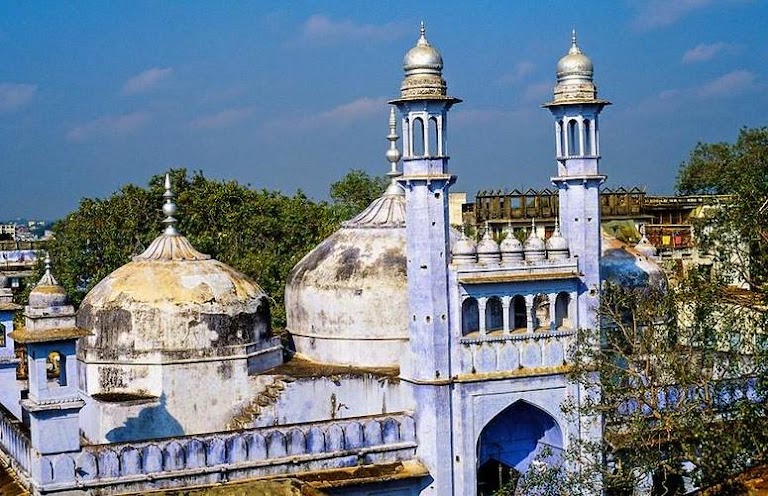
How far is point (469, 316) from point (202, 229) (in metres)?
22.0

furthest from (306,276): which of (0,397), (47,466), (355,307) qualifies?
(47,466)

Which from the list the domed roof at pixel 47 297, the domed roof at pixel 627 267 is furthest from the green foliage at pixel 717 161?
the domed roof at pixel 47 297

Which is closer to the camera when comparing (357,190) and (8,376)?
(8,376)

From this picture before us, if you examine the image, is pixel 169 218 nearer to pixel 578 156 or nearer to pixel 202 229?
pixel 578 156

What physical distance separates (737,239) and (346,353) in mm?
9361

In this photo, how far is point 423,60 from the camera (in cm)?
2167

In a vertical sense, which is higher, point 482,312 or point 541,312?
point 482,312

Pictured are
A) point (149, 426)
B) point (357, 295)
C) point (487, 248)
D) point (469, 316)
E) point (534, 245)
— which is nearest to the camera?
point (487, 248)

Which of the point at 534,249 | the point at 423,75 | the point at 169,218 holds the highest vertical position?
the point at 423,75

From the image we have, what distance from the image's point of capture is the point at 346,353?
2494cm

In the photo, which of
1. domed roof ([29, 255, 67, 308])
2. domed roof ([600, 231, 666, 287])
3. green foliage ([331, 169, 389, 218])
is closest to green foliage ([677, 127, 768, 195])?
green foliage ([331, 169, 389, 218])

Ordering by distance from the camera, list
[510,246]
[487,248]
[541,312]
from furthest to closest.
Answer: [541,312], [510,246], [487,248]

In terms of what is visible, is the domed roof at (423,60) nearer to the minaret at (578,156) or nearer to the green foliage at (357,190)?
the minaret at (578,156)

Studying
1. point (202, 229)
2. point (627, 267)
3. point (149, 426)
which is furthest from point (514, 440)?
point (202, 229)
